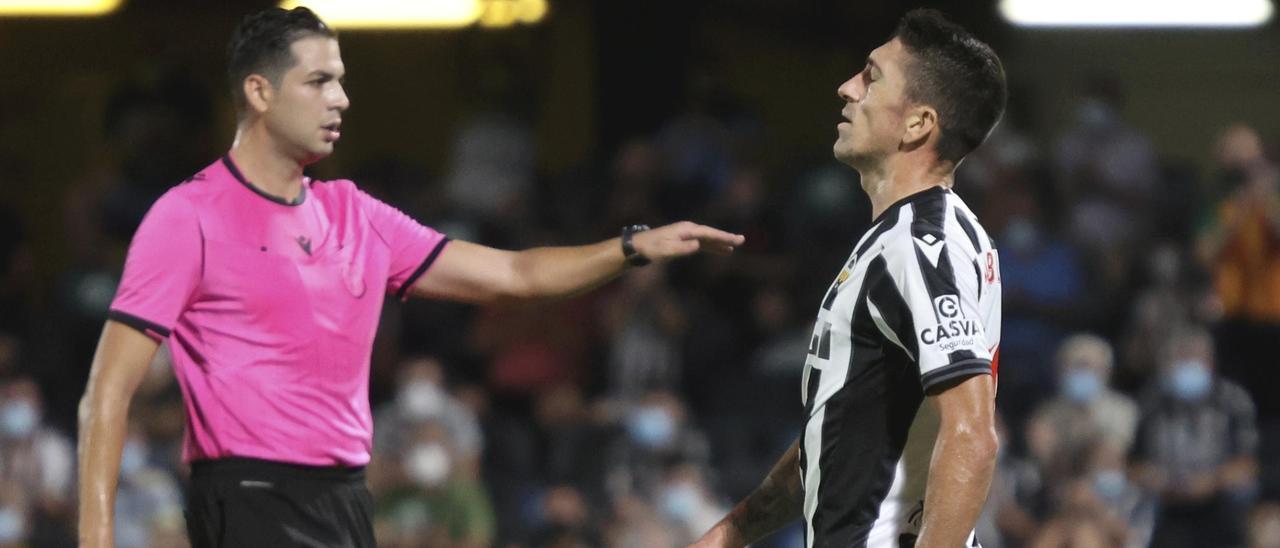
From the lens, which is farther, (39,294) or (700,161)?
(39,294)

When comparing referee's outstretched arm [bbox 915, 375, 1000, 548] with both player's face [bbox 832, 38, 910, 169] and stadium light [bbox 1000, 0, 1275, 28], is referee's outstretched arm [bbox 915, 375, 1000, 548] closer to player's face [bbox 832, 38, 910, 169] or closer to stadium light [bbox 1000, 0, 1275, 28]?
player's face [bbox 832, 38, 910, 169]

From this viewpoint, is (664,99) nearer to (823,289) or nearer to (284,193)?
(823,289)

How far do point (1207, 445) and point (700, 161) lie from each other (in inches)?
142

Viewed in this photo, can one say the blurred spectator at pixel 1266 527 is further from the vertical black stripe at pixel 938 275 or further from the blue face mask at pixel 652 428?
the vertical black stripe at pixel 938 275

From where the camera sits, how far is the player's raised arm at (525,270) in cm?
474

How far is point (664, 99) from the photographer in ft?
42.6

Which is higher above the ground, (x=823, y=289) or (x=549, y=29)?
(x=549, y=29)

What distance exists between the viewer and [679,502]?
956 centimetres

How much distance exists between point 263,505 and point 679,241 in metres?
1.13

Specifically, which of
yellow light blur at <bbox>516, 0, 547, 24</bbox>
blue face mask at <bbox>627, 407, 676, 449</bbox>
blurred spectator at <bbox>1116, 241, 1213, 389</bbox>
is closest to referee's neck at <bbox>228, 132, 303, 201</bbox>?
blue face mask at <bbox>627, 407, 676, 449</bbox>

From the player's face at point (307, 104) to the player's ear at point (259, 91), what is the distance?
1cm

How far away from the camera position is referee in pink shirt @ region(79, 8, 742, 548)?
4277 mm

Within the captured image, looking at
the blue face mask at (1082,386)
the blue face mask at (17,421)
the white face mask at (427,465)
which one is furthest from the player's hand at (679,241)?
the blue face mask at (17,421)

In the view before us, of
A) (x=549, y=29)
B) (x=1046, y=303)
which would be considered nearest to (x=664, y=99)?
(x=549, y=29)
